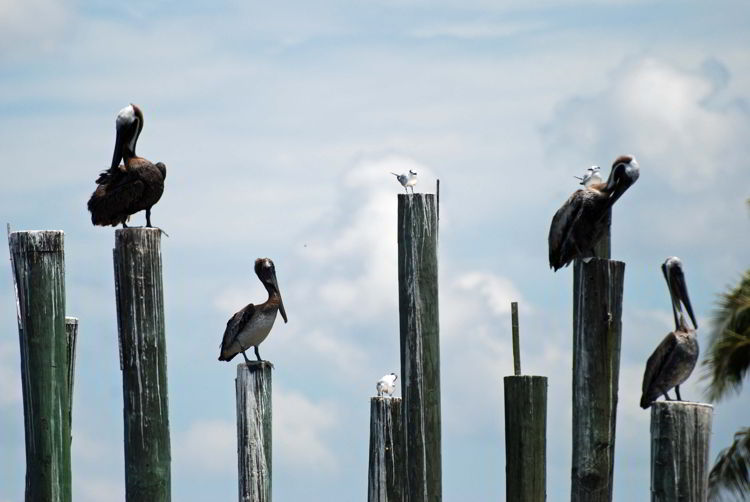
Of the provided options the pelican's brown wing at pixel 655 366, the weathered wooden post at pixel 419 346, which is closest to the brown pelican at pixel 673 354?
the pelican's brown wing at pixel 655 366

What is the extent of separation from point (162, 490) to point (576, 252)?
3.62 m

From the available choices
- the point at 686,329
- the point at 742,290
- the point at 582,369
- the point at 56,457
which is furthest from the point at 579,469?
the point at 742,290

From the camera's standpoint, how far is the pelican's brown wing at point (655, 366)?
9109 mm

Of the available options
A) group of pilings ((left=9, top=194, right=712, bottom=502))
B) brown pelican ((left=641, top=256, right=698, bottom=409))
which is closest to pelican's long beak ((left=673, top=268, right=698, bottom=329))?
brown pelican ((left=641, top=256, right=698, bottom=409))

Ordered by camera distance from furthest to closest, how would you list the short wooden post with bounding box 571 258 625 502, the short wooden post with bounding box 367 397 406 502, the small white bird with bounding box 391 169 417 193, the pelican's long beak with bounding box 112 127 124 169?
the small white bird with bounding box 391 169 417 193 < the short wooden post with bounding box 367 397 406 502 < the pelican's long beak with bounding box 112 127 124 169 < the short wooden post with bounding box 571 258 625 502

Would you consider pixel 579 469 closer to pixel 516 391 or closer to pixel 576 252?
pixel 516 391

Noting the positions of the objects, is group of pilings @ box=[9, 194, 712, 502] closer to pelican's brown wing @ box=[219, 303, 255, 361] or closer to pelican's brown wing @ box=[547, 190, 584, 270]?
pelican's brown wing @ box=[547, 190, 584, 270]

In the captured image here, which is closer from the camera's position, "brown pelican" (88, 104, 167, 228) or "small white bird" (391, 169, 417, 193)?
"brown pelican" (88, 104, 167, 228)

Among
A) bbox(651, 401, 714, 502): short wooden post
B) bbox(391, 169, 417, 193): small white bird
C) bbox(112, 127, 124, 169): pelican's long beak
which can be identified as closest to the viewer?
bbox(651, 401, 714, 502): short wooden post

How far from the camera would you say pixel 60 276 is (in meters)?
8.66

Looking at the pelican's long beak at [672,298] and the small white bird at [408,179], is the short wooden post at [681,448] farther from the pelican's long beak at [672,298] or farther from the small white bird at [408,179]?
the small white bird at [408,179]

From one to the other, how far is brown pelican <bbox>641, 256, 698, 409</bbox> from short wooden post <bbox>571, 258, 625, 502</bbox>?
1.56m

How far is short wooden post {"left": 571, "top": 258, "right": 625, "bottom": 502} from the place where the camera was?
7.58m

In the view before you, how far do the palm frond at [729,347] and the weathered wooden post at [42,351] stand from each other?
29.4 ft
